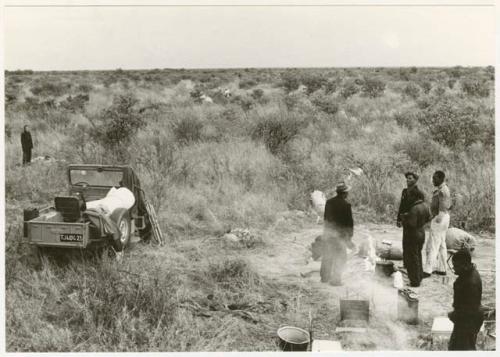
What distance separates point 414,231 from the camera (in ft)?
22.3

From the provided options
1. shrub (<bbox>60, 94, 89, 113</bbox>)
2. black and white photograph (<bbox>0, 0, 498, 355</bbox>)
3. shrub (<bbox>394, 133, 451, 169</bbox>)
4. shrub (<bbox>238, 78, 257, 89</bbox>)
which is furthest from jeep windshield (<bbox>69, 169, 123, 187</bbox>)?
shrub (<bbox>238, 78, 257, 89</bbox>)

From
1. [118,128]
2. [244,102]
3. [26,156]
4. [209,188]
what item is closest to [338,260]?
[209,188]

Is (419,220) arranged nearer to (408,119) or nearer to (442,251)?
(442,251)

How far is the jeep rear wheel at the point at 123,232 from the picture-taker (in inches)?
274

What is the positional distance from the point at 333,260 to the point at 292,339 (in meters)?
1.53

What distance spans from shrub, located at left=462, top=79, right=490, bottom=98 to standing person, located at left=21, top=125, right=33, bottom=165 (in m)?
16.1

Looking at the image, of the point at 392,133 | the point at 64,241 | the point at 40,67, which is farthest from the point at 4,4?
the point at 392,133

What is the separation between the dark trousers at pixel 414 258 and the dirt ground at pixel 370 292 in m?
0.15

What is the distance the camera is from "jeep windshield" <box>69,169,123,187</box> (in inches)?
307

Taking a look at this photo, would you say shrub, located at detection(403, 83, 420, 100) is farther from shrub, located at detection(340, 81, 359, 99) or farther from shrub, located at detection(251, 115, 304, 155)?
shrub, located at detection(251, 115, 304, 155)

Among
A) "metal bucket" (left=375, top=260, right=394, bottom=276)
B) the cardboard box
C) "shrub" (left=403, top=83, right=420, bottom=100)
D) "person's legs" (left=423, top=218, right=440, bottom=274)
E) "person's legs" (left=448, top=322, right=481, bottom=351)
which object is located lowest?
the cardboard box

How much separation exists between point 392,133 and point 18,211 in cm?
1004

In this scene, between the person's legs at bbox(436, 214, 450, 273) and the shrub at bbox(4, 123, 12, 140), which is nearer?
the person's legs at bbox(436, 214, 450, 273)

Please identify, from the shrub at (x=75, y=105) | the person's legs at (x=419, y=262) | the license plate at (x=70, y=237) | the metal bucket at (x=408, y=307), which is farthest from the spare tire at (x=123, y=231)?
the shrub at (x=75, y=105)
